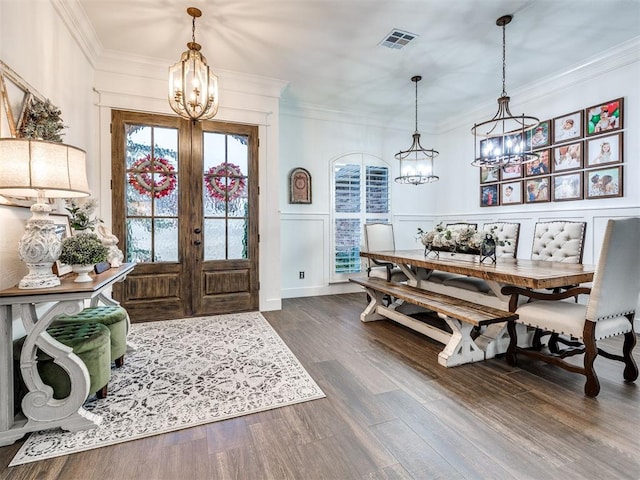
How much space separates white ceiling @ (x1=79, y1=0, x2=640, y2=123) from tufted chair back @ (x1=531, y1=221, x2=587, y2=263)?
1.89 m

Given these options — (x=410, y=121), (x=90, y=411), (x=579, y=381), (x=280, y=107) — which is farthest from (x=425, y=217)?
(x=90, y=411)

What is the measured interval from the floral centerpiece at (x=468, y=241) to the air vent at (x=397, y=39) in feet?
6.45

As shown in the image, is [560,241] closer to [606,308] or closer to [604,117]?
[606,308]

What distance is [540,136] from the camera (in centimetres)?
424

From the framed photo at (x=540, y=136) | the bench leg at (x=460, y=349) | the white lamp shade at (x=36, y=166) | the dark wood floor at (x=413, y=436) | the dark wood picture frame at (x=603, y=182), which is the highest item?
the framed photo at (x=540, y=136)

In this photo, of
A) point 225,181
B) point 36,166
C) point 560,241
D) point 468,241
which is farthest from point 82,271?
point 560,241

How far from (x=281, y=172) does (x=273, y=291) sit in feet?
6.08

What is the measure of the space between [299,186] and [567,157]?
11.6ft

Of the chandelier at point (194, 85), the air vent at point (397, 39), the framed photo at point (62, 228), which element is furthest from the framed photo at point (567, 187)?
the framed photo at point (62, 228)

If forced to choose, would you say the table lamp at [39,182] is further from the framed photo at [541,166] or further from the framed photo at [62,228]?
the framed photo at [541,166]

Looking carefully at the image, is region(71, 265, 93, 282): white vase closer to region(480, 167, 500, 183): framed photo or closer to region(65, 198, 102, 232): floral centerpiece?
region(65, 198, 102, 232): floral centerpiece

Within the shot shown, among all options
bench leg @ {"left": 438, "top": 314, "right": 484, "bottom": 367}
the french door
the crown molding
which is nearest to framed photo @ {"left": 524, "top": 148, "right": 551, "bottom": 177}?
bench leg @ {"left": 438, "top": 314, "right": 484, "bottom": 367}

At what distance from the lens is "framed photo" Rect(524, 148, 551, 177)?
4.15m

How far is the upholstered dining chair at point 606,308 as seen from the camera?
196 centimetres
